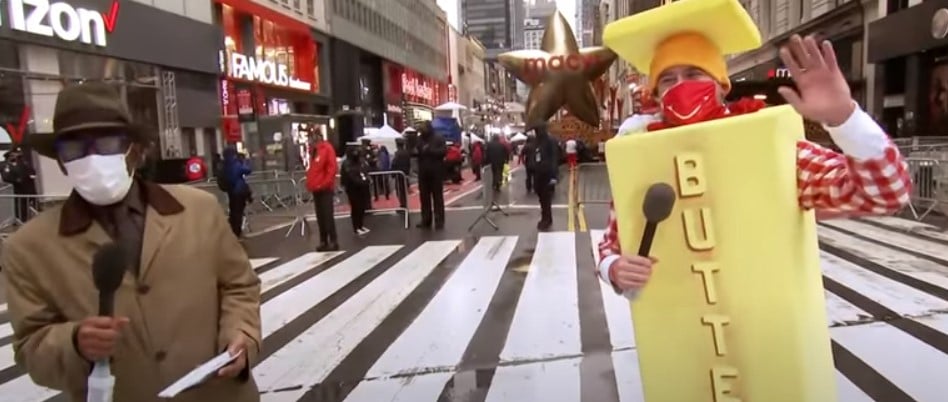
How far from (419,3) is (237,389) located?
234 ft

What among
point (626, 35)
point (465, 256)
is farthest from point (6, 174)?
point (626, 35)

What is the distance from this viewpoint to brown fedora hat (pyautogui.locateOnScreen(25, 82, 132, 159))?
1966 millimetres

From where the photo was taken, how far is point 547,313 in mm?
6227

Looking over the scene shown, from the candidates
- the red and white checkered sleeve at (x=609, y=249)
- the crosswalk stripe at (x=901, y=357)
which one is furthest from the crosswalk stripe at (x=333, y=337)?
the crosswalk stripe at (x=901, y=357)

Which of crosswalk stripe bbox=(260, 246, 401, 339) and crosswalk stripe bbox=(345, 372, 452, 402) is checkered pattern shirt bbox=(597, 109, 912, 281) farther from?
crosswalk stripe bbox=(260, 246, 401, 339)

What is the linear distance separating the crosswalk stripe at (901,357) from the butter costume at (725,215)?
103 inches

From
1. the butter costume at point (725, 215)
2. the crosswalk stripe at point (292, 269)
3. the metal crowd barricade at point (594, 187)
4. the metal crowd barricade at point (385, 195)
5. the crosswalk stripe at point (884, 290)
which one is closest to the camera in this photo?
the butter costume at point (725, 215)

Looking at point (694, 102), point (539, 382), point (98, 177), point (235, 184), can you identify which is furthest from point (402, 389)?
point (235, 184)

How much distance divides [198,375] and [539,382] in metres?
2.95

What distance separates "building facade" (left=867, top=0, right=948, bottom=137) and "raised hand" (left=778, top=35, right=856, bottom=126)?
2154 cm

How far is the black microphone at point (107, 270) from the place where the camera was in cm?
162

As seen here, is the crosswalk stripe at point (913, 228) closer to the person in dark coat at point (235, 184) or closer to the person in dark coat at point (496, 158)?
the person in dark coat at point (235, 184)

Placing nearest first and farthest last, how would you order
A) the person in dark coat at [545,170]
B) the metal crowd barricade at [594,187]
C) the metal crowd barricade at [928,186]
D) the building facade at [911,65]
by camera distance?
the metal crowd barricade at [928,186], the person in dark coat at [545,170], the metal crowd barricade at [594,187], the building facade at [911,65]

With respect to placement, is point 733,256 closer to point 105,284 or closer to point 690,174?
point 690,174
